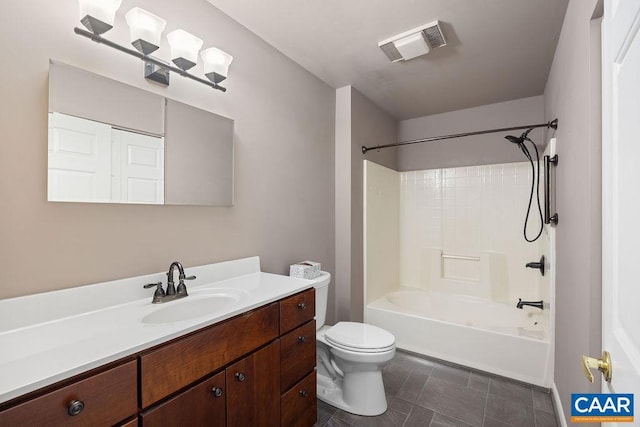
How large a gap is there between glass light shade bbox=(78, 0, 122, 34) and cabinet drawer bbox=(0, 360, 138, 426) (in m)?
1.25

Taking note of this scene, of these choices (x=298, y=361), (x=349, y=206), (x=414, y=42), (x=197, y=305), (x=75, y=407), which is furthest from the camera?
(x=349, y=206)

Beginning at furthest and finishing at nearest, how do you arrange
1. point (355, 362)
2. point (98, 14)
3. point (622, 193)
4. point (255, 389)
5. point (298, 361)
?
point (355, 362)
point (298, 361)
point (255, 389)
point (98, 14)
point (622, 193)

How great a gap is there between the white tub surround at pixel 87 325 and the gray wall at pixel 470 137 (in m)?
2.56

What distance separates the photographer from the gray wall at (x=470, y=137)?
303 centimetres

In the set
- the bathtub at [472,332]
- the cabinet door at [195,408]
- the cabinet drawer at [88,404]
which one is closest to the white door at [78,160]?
the cabinet drawer at [88,404]

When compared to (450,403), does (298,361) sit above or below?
above

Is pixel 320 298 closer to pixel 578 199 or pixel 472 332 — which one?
pixel 472 332

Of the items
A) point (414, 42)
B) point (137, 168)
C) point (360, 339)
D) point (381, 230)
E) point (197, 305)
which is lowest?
point (360, 339)

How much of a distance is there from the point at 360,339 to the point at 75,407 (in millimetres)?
1488

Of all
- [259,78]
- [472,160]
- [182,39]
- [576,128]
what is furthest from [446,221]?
[182,39]

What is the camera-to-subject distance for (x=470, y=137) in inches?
130

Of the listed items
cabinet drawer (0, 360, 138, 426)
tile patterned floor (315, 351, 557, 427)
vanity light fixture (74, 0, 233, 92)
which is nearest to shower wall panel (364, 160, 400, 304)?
tile patterned floor (315, 351, 557, 427)

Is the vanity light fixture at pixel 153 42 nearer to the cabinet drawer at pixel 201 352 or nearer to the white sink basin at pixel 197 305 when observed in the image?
the white sink basin at pixel 197 305

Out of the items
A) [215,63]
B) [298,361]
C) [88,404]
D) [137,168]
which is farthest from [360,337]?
[215,63]
